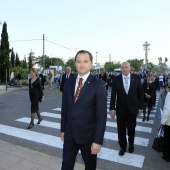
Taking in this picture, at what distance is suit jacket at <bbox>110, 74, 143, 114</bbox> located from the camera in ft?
16.1

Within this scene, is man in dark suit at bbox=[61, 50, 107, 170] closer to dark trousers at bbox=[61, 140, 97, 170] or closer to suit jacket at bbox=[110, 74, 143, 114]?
dark trousers at bbox=[61, 140, 97, 170]

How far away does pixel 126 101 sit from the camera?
4.90 meters

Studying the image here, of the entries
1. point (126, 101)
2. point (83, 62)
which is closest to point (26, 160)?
point (126, 101)

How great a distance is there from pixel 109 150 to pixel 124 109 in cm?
117

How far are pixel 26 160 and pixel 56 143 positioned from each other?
144 centimetres

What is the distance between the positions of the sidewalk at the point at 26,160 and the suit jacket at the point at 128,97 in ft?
4.88

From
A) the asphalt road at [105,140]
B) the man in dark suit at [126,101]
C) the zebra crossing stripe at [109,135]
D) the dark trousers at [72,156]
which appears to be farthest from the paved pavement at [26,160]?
the zebra crossing stripe at [109,135]

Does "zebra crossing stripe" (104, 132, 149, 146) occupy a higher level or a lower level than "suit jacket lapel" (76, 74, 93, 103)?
lower

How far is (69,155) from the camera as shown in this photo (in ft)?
9.35

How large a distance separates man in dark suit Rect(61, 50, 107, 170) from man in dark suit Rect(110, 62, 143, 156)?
7.25ft

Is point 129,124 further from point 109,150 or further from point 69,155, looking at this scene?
point 69,155

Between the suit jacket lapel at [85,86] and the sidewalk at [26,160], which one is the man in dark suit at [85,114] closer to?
the suit jacket lapel at [85,86]

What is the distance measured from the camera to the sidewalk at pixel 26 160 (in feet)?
13.9

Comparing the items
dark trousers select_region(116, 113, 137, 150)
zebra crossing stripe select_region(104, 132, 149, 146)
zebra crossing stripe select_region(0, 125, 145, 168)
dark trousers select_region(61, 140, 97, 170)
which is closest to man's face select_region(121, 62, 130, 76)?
dark trousers select_region(116, 113, 137, 150)
